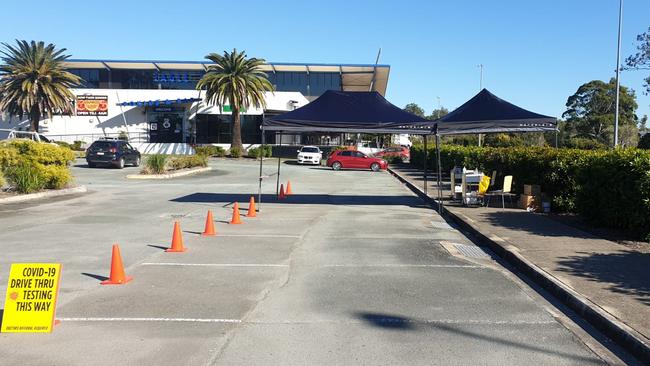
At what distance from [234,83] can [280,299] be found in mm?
42521

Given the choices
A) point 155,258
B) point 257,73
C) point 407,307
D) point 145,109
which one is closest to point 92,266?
point 155,258

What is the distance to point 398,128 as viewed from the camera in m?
15.9

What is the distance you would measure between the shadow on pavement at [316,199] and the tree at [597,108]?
64374mm

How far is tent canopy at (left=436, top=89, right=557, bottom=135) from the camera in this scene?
14969mm

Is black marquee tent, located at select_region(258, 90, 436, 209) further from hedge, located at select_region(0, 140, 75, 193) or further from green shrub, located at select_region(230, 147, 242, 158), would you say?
green shrub, located at select_region(230, 147, 242, 158)

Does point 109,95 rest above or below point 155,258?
above

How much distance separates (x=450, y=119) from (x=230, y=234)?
751 cm

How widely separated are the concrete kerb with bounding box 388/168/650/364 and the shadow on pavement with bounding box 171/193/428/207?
736cm

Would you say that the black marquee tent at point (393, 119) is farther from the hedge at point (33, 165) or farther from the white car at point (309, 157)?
the white car at point (309, 157)

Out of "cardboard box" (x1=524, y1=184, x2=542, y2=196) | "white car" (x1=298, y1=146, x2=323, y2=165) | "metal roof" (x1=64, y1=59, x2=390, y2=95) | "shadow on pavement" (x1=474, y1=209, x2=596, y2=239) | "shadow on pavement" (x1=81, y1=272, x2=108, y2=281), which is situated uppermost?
"metal roof" (x1=64, y1=59, x2=390, y2=95)

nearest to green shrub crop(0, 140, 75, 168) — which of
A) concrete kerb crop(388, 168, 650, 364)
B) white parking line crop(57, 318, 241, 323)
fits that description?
white parking line crop(57, 318, 241, 323)

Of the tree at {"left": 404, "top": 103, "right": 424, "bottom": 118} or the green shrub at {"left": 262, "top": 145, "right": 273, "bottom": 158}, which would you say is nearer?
the green shrub at {"left": 262, "top": 145, "right": 273, "bottom": 158}

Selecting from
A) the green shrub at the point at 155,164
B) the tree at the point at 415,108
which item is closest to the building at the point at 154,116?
the green shrub at the point at 155,164

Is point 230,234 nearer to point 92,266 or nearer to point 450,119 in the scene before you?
point 92,266
